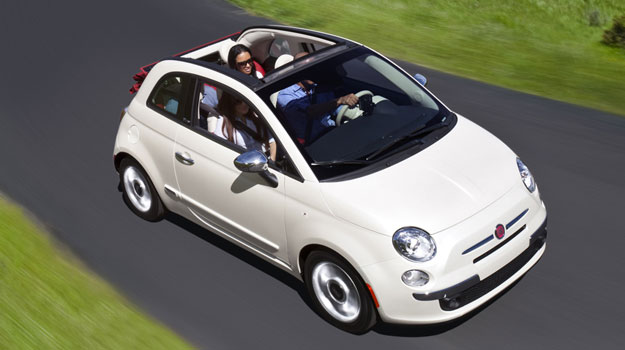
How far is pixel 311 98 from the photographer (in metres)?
6.29

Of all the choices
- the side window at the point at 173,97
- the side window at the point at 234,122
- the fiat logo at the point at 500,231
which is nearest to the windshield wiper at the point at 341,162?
the side window at the point at 234,122

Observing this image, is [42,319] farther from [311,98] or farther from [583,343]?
[583,343]

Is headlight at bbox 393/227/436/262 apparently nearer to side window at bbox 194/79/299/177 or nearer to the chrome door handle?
side window at bbox 194/79/299/177

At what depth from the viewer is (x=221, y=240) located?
278 inches

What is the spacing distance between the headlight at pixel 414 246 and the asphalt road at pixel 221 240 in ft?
2.77

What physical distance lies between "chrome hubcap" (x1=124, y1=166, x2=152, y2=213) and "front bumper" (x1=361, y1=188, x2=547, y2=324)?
114 inches

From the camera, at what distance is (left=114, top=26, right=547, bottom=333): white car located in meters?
5.21

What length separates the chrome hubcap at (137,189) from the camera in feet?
23.9

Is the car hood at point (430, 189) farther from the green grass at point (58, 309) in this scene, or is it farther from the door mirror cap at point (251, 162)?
the green grass at point (58, 309)

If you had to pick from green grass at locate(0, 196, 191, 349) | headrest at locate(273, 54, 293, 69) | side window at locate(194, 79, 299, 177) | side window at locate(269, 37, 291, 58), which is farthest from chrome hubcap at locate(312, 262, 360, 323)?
side window at locate(269, 37, 291, 58)

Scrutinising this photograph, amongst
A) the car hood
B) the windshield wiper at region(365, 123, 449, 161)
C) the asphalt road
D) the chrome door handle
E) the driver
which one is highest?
the driver

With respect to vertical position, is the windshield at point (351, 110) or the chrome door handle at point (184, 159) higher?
the windshield at point (351, 110)

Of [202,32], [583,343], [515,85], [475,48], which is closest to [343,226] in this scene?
[583,343]

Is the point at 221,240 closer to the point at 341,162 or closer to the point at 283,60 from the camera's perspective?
the point at 283,60
